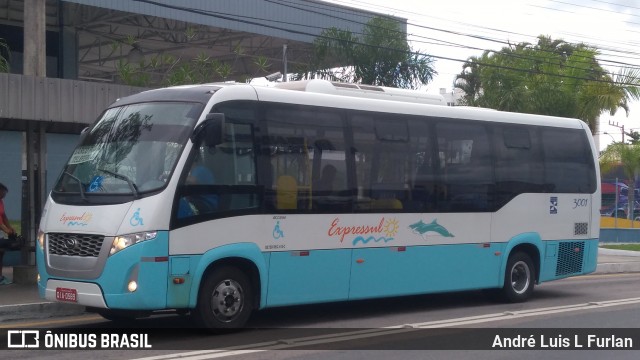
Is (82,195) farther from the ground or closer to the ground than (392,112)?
closer to the ground

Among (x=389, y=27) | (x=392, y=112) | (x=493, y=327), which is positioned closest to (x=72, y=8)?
(x=389, y=27)

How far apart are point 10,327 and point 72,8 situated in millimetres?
19565

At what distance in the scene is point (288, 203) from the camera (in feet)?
37.8

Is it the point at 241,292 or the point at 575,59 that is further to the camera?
the point at 575,59

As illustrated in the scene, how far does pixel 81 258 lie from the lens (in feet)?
33.5

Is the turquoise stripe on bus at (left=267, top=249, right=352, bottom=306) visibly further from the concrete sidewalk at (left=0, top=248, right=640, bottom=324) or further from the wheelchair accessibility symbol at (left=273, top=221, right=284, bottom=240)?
the concrete sidewalk at (left=0, top=248, right=640, bottom=324)

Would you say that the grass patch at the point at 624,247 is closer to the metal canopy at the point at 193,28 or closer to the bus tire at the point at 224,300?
the metal canopy at the point at 193,28

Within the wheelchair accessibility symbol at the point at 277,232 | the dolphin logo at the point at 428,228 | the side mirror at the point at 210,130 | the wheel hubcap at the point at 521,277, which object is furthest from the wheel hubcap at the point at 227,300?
the wheel hubcap at the point at 521,277

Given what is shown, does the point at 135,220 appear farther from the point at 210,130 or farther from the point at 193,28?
the point at 193,28

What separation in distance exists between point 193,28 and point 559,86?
1390 centimetres

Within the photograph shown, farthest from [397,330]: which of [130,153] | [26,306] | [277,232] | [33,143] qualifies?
[33,143]

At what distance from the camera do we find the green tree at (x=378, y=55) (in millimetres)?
30250

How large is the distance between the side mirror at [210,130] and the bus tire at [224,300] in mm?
1637

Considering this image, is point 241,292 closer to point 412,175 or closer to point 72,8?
point 412,175
